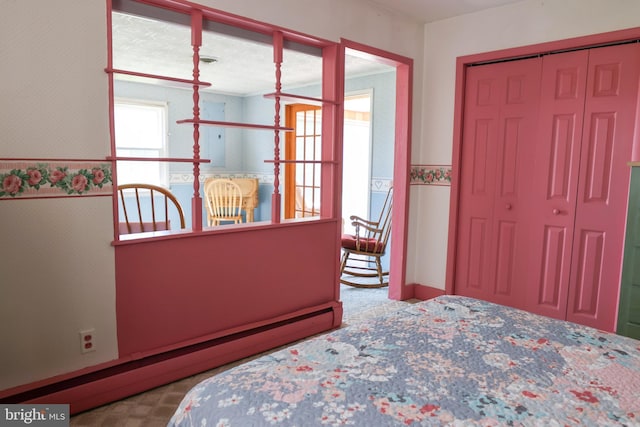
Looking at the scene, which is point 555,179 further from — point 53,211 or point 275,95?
point 53,211

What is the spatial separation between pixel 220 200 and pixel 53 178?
4.20m

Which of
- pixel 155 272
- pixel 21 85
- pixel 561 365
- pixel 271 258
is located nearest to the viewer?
pixel 561 365

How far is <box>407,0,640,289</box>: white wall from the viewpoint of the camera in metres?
3.00

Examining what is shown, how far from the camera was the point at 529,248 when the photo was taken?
3.36 m

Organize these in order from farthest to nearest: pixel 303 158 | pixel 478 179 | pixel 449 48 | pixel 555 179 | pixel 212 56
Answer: pixel 303 158, pixel 212 56, pixel 449 48, pixel 478 179, pixel 555 179

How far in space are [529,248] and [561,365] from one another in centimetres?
223

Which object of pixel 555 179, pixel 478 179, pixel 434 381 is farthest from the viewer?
pixel 478 179

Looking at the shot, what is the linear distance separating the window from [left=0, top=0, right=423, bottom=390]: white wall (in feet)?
12.5

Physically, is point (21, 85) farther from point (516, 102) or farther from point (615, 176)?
point (615, 176)

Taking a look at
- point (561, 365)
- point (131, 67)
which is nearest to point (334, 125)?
point (561, 365)

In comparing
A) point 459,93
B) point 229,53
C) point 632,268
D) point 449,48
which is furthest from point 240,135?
point 632,268

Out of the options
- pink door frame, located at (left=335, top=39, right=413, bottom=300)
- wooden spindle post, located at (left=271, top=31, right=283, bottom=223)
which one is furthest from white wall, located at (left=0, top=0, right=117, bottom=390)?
pink door frame, located at (left=335, top=39, right=413, bottom=300)

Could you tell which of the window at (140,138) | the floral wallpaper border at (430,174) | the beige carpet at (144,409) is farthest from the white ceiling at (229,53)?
the beige carpet at (144,409)

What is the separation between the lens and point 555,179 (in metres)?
3.20
